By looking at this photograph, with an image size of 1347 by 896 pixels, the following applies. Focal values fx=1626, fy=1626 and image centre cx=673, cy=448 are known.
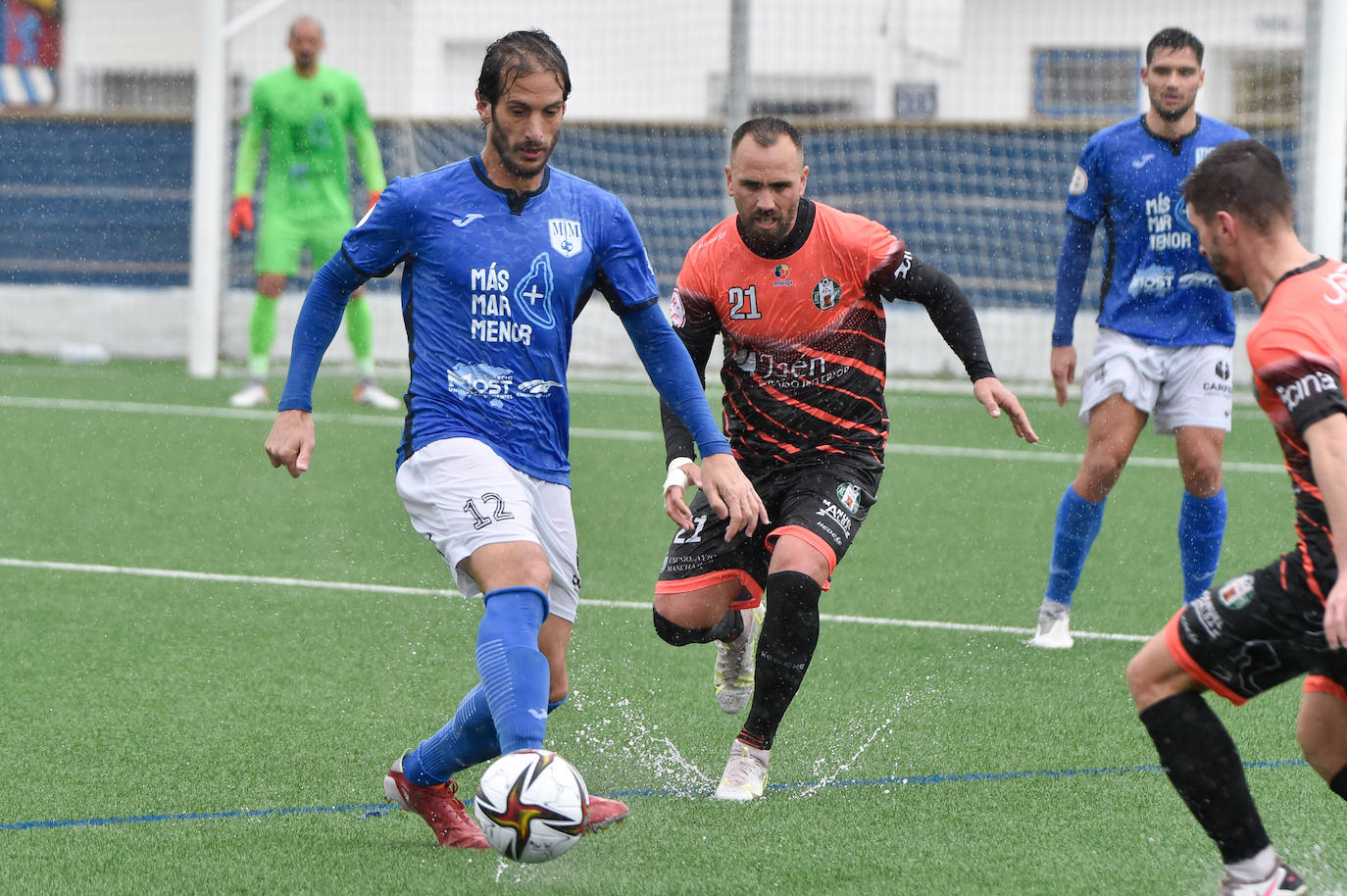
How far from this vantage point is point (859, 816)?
405cm

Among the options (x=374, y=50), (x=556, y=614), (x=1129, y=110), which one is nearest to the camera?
(x=556, y=614)

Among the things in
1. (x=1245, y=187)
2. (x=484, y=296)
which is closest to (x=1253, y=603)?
(x=1245, y=187)

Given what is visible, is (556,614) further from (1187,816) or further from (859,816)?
(1187,816)

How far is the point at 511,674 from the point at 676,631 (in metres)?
1.46

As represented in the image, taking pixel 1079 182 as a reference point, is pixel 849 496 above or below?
below

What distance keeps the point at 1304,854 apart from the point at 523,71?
8.44 ft

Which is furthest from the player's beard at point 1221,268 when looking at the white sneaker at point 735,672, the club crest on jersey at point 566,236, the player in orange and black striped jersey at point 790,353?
the white sneaker at point 735,672

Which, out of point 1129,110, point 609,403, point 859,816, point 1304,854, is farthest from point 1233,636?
point 1129,110

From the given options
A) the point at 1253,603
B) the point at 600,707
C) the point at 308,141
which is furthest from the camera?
the point at 308,141

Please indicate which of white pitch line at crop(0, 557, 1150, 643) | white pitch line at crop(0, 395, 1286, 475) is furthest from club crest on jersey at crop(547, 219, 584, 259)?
white pitch line at crop(0, 395, 1286, 475)

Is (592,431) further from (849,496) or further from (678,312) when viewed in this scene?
(849,496)

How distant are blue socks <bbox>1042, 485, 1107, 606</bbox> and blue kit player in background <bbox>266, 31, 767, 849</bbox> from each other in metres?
2.32

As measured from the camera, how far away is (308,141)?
36.8ft

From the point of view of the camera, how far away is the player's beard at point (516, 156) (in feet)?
12.7
